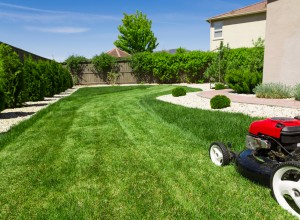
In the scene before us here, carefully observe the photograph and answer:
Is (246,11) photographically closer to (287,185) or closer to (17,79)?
(17,79)

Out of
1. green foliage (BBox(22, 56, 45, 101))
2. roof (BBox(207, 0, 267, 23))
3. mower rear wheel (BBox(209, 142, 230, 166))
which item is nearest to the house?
roof (BBox(207, 0, 267, 23))

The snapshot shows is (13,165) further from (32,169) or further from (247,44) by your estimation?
(247,44)

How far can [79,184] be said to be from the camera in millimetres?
3701

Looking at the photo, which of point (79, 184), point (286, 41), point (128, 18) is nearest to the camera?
point (79, 184)

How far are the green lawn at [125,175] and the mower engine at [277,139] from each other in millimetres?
486

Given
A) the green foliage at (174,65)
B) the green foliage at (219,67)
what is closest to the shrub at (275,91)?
the green foliage at (219,67)

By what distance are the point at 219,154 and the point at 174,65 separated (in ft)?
85.0

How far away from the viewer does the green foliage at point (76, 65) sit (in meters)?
30.7

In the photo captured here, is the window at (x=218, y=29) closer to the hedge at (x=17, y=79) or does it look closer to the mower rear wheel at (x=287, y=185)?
the hedge at (x=17, y=79)

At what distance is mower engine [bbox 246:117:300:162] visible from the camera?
3.11 metres

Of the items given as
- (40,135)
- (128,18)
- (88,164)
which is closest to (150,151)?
(88,164)

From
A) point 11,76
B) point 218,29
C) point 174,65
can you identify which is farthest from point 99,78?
point 11,76

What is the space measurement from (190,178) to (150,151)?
1.42m

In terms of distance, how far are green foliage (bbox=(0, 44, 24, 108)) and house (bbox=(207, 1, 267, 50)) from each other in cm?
2129
